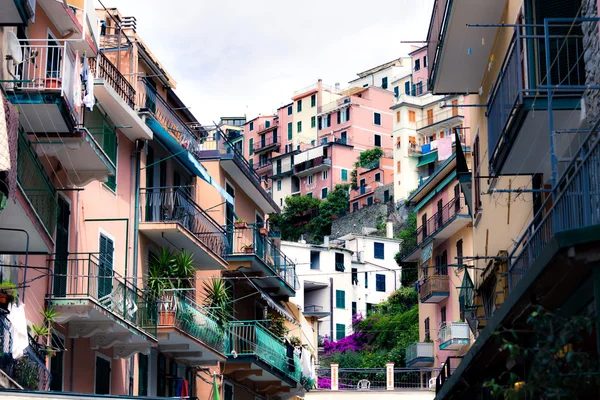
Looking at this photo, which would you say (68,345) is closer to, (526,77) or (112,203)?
(112,203)

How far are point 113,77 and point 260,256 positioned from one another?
10.9m

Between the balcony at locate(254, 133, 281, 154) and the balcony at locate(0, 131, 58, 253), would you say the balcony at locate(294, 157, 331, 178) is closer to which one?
the balcony at locate(254, 133, 281, 154)

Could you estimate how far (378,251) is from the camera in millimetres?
95500

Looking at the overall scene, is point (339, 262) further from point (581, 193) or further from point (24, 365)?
point (581, 193)

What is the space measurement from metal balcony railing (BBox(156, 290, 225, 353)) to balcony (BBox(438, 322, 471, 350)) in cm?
1315

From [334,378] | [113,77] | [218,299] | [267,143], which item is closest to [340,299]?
[334,378]

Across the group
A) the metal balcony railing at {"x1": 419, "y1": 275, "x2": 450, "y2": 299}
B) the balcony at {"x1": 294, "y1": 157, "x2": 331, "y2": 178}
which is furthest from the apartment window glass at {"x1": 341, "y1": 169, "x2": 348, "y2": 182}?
the metal balcony railing at {"x1": 419, "y1": 275, "x2": 450, "y2": 299}

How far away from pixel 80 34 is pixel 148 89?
5.38 meters

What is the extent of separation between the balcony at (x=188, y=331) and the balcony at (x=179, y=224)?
1.17m

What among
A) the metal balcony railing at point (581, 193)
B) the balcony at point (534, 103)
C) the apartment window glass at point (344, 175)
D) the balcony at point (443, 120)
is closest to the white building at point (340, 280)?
the balcony at point (443, 120)

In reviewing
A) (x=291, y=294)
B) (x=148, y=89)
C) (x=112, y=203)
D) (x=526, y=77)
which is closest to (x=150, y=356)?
(x=112, y=203)

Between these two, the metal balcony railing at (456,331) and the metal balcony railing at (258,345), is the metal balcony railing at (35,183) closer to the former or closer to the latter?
the metal balcony railing at (258,345)

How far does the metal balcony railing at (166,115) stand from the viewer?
86.4ft

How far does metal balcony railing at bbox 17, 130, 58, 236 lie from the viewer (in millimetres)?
16016
